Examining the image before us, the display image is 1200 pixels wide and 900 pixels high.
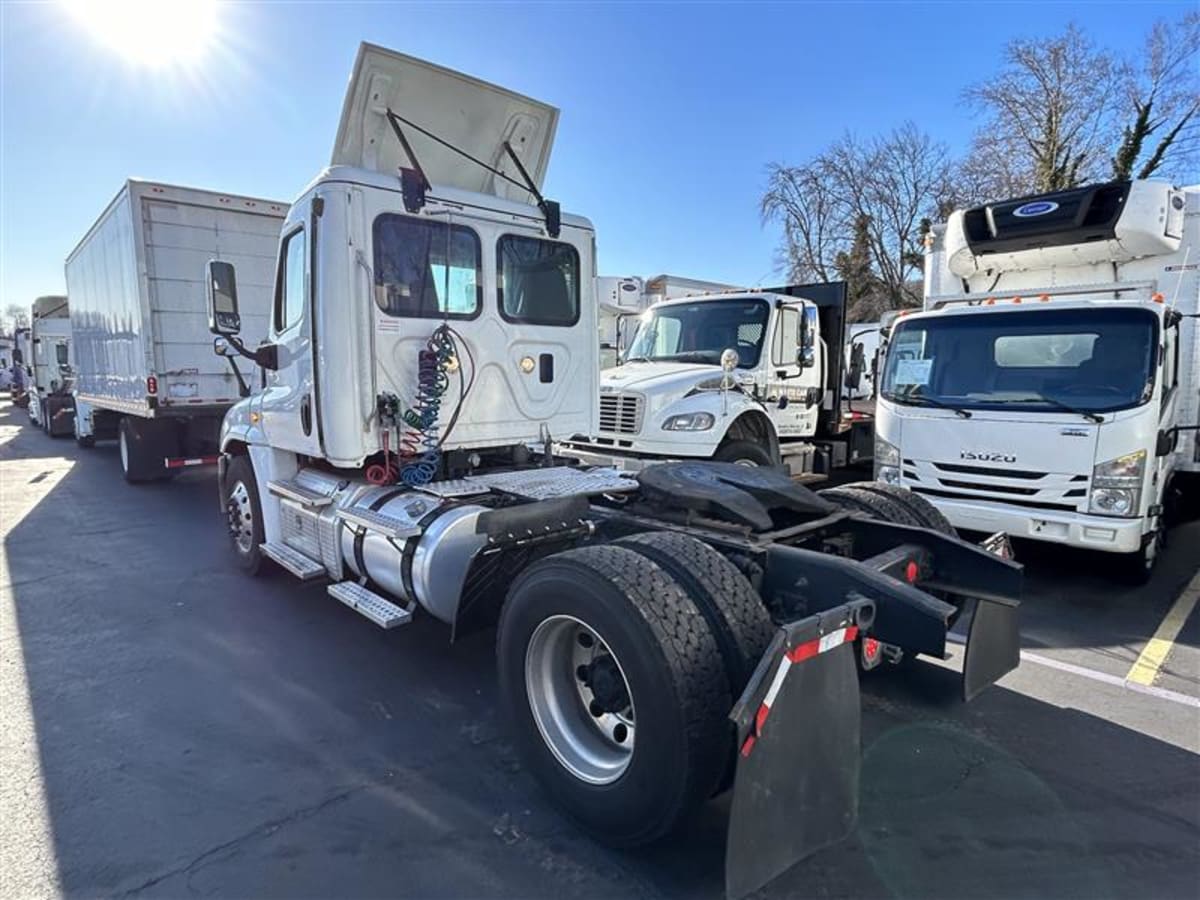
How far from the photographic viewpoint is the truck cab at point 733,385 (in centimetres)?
702

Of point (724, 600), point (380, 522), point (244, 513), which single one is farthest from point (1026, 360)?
point (244, 513)

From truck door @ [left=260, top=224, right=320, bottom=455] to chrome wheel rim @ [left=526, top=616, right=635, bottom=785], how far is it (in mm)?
2225

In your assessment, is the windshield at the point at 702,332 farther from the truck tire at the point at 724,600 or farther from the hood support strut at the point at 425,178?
the truck tire at the point at 724,600

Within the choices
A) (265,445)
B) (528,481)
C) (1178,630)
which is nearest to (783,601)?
(528,481)

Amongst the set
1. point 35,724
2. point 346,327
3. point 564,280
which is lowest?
point 35,724

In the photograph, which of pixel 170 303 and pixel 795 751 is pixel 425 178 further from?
pixel 170 303

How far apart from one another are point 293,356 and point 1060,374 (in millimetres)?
5798

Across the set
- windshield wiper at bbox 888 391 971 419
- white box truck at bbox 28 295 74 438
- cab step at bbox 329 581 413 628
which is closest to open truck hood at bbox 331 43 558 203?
cab step at bbox 329 581 413 628

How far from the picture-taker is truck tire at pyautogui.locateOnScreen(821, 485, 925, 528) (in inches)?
151

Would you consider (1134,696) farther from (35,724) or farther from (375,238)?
(35,724)

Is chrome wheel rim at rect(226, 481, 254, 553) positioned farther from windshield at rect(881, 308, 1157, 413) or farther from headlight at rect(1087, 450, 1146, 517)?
headlight at rect(1087, 450, 1146, 517)

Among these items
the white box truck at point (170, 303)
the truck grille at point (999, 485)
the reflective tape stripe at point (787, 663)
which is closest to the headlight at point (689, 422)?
the truck grille at point (999, 485)

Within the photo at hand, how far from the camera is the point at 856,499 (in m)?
3.98

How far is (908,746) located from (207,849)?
9.90 ft
